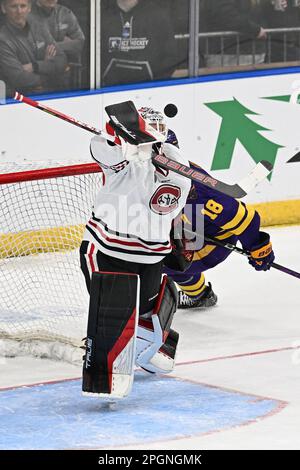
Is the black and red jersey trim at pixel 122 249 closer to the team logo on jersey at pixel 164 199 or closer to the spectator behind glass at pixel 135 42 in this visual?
the team logo on jersey at pixel 164 199

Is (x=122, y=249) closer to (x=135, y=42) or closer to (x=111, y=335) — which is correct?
(x=111, y=335)

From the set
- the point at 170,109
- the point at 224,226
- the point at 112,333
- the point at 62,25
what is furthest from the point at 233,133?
the point at 112,333

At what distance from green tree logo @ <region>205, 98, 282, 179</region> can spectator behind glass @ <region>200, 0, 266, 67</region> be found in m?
0.22

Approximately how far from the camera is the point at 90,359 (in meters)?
4.25

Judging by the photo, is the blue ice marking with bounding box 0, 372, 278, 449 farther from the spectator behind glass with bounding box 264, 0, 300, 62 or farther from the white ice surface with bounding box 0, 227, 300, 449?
the spectator behind glass with bounding box 264, 0, 300, 62

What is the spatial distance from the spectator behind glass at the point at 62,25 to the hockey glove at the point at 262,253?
68.3 inches

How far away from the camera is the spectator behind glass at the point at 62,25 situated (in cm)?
636

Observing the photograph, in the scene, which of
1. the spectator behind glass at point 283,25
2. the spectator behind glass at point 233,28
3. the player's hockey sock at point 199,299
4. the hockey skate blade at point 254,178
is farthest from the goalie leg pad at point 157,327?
the spectator behind glass at point 283,25

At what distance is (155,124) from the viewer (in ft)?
14.2

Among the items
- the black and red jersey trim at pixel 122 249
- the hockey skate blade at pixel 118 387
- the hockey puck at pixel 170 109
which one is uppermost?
the hockey puck at pixel 170 109

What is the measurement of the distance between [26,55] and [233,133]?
3.90 feet

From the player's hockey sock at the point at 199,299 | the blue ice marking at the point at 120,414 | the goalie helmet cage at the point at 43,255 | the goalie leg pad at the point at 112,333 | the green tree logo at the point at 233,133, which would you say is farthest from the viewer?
the green tree logo at the point at 233,133

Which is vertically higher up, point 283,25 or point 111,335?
point 283,25

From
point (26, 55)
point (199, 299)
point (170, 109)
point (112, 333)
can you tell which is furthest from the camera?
point (26, 55)
